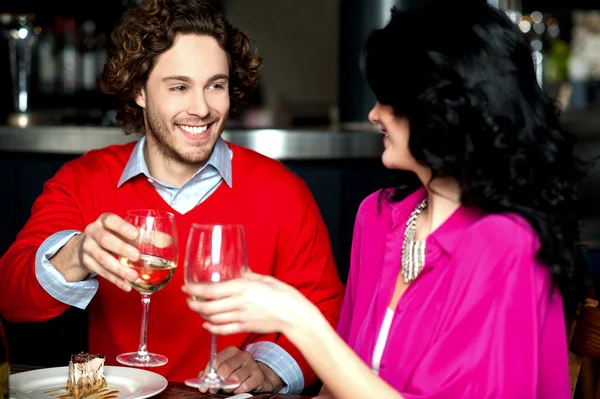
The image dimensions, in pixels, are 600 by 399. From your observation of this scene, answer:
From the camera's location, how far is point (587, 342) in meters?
1.45

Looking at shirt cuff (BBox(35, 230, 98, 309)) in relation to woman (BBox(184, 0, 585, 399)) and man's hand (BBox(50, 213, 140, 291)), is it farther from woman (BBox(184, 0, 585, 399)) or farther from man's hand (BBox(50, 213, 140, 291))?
woman (BBox(184, 0, 585, 399))

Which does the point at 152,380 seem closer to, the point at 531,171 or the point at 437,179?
the point at 437,179

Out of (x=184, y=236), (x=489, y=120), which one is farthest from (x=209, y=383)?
(x=184, y=236)

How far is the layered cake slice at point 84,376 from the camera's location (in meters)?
1.40

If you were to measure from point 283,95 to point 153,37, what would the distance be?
6.13 meters

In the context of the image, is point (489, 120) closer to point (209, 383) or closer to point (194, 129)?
point (209, 383)

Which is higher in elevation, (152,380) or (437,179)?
(437,179)

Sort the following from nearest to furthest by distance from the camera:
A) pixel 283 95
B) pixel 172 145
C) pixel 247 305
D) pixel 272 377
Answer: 1. pixel 247 305
2. pixel 272 377
3. pixel 172 145
4. pixel 283 95

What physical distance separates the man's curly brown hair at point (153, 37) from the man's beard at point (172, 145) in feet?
0.40

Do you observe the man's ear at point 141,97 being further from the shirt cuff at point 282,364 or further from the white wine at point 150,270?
the white wine at point 150,270

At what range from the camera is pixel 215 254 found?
3.70 ft

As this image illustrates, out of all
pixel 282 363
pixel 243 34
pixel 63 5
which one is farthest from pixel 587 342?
pixel 63 5

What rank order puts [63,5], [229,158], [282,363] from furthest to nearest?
Result: [63,5], [229,158], [282,363]

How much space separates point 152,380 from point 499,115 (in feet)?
2.33
